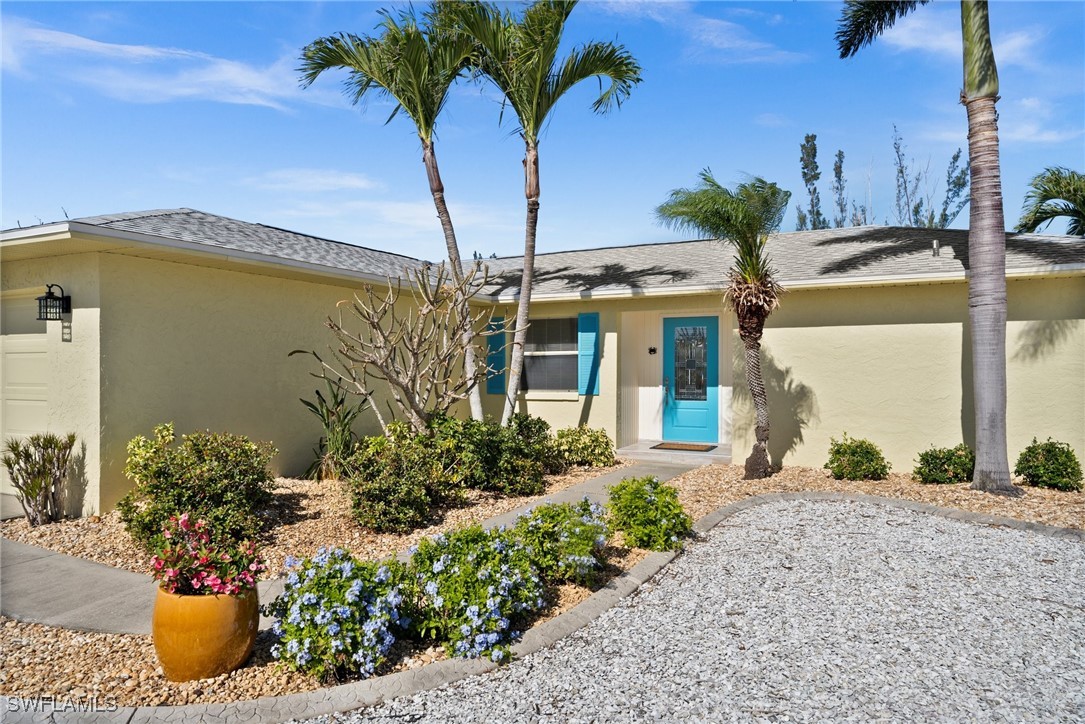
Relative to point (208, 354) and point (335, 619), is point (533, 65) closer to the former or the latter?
point (208, 354)

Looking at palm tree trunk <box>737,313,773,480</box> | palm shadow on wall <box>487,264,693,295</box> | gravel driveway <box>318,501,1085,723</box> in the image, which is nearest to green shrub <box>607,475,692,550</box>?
gravel driveway <box>318,501,1085,723</box>

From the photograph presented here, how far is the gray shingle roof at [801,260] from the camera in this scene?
A: 862 cm

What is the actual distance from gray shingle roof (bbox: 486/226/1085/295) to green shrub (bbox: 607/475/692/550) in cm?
491

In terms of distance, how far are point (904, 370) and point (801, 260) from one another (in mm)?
2572

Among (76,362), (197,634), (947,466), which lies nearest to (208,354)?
(76,362)

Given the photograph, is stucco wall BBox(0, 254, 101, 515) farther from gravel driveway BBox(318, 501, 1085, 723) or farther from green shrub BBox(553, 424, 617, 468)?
green shrub BBox(553, 424, 617, 468)

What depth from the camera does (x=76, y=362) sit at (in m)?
7.03

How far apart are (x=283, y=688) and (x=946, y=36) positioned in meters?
11.5

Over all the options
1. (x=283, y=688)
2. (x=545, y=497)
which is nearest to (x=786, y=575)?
(x=545, y=497)

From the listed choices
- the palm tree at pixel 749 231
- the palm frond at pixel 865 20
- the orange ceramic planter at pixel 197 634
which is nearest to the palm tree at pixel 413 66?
the palm tree at pixel 749 231

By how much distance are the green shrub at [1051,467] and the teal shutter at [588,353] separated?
19.8 ft

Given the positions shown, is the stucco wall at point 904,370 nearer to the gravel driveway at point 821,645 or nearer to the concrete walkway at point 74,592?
the gravel driveway at point 821,645

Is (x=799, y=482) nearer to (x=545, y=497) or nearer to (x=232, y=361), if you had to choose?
(x=545, y=497)

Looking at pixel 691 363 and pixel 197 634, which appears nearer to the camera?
pixel 197 634
